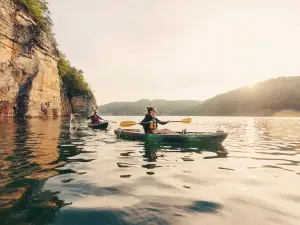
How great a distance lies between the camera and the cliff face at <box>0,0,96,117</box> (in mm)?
30156

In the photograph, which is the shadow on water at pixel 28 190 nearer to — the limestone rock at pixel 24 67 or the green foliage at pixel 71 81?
the limestone rock at pixel 24 67

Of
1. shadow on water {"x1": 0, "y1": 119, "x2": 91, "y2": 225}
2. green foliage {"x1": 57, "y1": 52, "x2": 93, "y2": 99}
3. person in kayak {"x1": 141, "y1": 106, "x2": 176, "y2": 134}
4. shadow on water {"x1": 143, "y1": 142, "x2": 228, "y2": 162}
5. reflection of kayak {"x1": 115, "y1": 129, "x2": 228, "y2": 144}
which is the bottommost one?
shadow on water {"x1": 143, "y1": 142, "x2": 228, "y2": 162}

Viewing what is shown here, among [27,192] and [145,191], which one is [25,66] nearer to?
[27,192]

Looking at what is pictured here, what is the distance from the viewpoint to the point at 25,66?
34844 millimetres

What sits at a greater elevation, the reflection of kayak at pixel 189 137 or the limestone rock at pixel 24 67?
the limestone rock at pixel 24 67

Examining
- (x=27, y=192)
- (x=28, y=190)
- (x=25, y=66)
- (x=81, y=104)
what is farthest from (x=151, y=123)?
(x=81, y=104)

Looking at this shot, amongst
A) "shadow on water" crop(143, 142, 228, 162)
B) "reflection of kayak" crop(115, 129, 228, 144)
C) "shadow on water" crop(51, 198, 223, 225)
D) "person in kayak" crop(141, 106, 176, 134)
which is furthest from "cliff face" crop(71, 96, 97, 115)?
"shadow on water" crop(51, 198, 223, 225)

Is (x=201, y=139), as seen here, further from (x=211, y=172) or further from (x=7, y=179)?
(x=7, y=179)

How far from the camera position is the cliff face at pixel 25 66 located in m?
30.2

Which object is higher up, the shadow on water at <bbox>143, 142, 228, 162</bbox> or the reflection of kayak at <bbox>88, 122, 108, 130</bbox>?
the reflection of kayak at <bbox>88, 122, 108, 130</bbox>

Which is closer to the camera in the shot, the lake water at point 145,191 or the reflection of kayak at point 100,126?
the lake water at point 145,191

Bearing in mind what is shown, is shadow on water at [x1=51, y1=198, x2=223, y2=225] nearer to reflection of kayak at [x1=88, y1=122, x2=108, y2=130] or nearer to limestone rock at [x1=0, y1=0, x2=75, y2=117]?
reflection of kayak at [x1=88, y1=122, x2=108, y2=130]

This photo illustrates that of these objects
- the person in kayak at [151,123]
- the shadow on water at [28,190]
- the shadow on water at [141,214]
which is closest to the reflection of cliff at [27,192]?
the shadow on water at [28,190]

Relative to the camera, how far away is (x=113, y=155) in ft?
29.9
